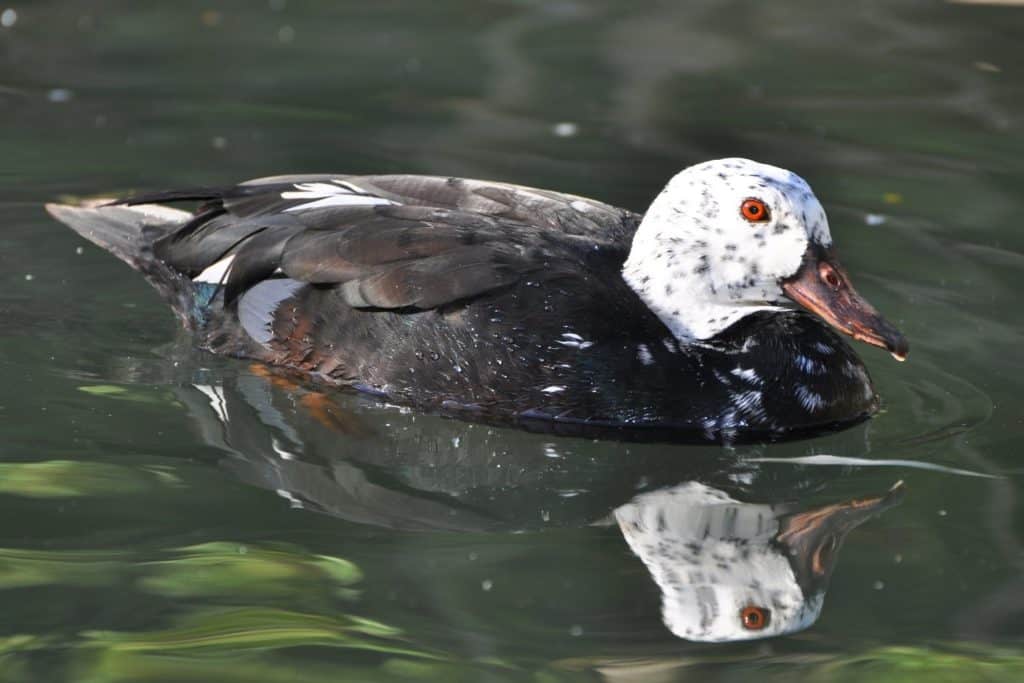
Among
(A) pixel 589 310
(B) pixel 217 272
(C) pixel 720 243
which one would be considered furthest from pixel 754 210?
(B) pixel 217 272

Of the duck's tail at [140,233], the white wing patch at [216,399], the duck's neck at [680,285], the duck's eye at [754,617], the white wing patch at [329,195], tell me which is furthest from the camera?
the duck's tail at [140,233]

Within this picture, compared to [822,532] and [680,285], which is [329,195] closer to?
[680,285]

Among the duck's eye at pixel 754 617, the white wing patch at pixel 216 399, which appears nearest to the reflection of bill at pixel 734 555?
the duck's eye at pixel 754 617

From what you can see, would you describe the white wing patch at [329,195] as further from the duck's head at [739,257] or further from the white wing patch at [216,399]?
the duck's head at [739,257]

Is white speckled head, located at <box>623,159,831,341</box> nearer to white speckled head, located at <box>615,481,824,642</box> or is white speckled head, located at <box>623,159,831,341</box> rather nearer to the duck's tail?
white speckled head, located at <box>615,481,824,642</box>

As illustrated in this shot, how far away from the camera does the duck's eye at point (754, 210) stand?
639 cm

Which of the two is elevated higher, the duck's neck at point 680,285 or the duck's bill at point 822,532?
the duck's neck at point 680,285

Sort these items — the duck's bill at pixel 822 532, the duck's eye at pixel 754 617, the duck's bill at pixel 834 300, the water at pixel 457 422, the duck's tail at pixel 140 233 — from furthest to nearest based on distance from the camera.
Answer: the duck's tail at pixel 140 233 → the duck's bill at pixel 834 300 → the duck's bill at pixel 822 532 → the duck's eye at pixel 754 617 → the water at pixel 457 422

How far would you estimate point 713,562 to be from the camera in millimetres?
5512

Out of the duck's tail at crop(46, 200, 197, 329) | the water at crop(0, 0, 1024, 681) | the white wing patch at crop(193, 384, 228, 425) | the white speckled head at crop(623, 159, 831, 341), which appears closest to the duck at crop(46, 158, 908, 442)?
the white speckled head at crop(623, 159, 831, 341)

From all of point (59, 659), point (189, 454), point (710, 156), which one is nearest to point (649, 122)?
point (710, 156)

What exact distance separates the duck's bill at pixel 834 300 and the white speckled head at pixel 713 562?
31.4 inches

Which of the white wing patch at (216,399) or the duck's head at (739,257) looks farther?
the white wing patch at (216,399)

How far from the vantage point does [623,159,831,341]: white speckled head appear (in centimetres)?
639
